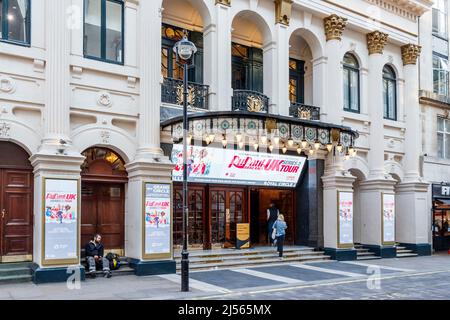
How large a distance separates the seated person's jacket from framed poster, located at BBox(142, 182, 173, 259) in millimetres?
1339

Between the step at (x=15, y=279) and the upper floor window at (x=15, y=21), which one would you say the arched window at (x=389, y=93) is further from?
the step at (x=15, y=279)

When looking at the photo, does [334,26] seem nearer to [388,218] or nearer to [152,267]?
[388,218]

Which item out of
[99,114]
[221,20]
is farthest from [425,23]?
[99,114]

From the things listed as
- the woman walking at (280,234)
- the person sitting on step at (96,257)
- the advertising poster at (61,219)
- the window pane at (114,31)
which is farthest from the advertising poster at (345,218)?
the advertising poster at (61,219)

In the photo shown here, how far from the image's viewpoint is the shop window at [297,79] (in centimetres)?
2250

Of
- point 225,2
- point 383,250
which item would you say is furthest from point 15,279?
point 383,250

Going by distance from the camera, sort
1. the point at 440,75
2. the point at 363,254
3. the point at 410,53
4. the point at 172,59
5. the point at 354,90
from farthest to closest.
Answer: the point at 440,75 → the point at 410,53 → the point at 354,90 → the point at 363,254 → the point at 172,59

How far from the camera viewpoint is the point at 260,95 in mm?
19219

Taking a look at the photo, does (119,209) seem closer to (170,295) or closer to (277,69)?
(170,295)

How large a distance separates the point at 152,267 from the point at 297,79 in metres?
11.5

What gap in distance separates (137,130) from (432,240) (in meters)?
16.6

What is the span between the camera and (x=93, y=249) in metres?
15.0

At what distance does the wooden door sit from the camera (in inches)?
562
